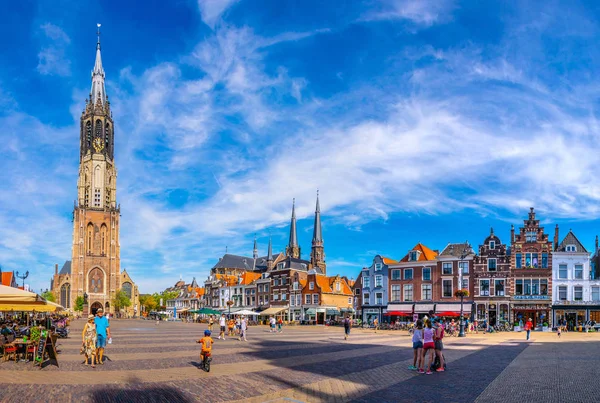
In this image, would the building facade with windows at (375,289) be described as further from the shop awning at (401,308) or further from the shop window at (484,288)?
the shop window at (484,288)

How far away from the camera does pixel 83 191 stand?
121875mm

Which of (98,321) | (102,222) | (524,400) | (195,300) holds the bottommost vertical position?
(195,300)

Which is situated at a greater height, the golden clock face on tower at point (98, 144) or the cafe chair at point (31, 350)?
the golden clock face on tower at point (98, 144)

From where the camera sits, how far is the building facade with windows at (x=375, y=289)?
224 ft

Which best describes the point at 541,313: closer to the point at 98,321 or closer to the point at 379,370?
the point at 379,370

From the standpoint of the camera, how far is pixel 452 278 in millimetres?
62000

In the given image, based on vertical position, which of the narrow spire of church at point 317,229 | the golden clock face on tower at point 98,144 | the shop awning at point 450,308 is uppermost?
the golden clock face on tower at point 98,144

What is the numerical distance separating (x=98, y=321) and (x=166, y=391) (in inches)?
234

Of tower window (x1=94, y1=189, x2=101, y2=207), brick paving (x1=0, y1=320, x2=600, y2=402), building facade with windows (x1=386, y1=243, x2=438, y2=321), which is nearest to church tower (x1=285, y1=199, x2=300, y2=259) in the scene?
tower window (x1=94, y1=189, x2=101, y2=207)

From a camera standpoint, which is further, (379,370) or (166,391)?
(379,370)

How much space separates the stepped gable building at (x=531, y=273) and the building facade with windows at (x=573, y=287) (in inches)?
29.3

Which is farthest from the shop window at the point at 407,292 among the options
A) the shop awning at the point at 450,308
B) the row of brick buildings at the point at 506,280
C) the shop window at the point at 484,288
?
the shop window at the point at 484,288

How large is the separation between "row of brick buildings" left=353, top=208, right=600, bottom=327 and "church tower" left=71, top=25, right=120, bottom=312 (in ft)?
238

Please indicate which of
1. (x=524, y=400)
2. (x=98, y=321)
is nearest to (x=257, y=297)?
(x=98, y=321)
